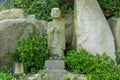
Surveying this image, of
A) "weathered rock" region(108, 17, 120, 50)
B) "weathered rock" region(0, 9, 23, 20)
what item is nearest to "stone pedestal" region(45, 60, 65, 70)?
"weathered rock" region(108, 17, 120, 50)

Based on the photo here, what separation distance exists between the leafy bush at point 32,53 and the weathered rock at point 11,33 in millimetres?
164

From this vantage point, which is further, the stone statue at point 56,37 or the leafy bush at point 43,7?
the leafy bush at point 43,7

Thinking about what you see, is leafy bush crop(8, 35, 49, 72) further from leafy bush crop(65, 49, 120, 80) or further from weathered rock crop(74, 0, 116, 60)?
weathered rock crop(74, 0, 116, 60)

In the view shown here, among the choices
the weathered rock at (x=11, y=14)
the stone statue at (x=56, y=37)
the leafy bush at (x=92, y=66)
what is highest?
the weathered rock at (x=11, y=14)

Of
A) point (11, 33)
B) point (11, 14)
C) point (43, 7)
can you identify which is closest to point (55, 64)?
point (11, 33)

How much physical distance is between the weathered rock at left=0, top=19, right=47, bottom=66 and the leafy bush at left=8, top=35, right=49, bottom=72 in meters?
0.16

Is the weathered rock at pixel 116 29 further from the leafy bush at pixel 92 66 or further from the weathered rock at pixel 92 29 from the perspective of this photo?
the leafy bush at pixel 92 66

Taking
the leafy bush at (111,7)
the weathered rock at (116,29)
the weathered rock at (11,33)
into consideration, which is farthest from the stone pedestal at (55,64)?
the leafy bush at (111,7)

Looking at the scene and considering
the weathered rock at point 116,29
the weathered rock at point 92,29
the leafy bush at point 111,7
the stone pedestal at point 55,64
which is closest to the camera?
the stone pedestal at point 55,64

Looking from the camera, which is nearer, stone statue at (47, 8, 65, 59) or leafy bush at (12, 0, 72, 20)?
stone statue at (47, 8, 65, 59)

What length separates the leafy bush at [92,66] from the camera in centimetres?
688

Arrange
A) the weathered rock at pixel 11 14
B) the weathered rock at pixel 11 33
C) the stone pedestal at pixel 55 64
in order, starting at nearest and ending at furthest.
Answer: the stone pedestal at pixel 55 64
the weathered rock at pixel 11 33
the weathered rock at pixel 11 14

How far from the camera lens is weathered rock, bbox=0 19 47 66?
7.61 metres

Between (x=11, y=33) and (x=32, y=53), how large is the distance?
668 mm
